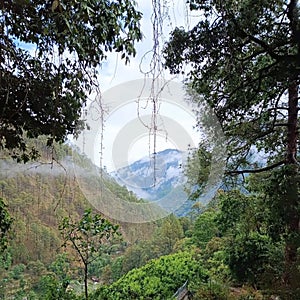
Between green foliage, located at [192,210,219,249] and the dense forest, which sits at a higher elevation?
the dense forest

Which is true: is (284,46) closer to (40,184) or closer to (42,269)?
(40,184)

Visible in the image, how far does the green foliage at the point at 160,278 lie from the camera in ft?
9.88

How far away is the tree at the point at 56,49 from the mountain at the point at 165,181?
56 centimetres

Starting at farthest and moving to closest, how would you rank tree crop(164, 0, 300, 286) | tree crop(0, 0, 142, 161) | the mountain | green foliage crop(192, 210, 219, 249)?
green foliage crop(192, 210, 219, 249) → the mountain → tree crop(164, 0, 300, 286) → tree crop(0, 0, 142, 161)

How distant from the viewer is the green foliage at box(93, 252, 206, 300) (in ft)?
9.88

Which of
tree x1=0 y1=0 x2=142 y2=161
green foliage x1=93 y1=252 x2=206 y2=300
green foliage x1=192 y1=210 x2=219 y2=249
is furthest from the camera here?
green foliage x1=192 y1=210 x2=219 y2=249

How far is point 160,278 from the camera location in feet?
12.0

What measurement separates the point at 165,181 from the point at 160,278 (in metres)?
1.27

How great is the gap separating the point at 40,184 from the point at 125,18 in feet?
13.2

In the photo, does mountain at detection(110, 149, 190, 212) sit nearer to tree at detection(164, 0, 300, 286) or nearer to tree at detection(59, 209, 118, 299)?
tree at detection(59, 209, 118, 299)

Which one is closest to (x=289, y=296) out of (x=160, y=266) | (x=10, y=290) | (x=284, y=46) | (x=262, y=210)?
(x=262, y=210)

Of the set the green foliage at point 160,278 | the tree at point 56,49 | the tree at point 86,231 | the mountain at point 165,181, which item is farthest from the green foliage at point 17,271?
the tree at point 56,49

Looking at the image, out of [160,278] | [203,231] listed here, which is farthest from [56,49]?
[203,231]

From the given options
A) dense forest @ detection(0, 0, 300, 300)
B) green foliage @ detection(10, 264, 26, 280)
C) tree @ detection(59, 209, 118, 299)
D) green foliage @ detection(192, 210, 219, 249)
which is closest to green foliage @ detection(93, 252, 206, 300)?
dense forest @ detection(0, 0, 300, 300)
